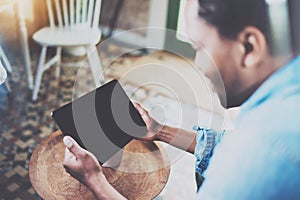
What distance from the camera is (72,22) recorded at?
1960 millimetres

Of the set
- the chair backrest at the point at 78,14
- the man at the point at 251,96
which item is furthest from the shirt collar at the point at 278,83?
the chair backrest at the point at 78,14

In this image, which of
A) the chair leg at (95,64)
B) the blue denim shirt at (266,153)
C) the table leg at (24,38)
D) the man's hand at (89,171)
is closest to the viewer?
the blue denim shirt at (266,153)

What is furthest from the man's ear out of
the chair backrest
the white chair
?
the chair backrest

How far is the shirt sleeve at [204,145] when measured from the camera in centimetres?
94

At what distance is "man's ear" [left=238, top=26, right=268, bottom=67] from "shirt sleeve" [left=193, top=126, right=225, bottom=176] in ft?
1.09

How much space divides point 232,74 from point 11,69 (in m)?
1.78

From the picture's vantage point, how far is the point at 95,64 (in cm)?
195

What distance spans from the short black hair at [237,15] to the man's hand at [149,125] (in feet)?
1.52

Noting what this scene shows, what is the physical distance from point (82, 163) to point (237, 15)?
509mm

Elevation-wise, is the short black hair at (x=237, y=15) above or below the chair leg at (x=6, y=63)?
above

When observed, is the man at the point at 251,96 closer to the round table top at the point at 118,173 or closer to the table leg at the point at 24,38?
the round table top at the point at 118,173

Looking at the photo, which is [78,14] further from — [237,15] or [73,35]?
[237,15]

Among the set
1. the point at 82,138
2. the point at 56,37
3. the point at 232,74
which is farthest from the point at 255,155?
the point at 56,37

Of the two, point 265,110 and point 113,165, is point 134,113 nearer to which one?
point 113,165
